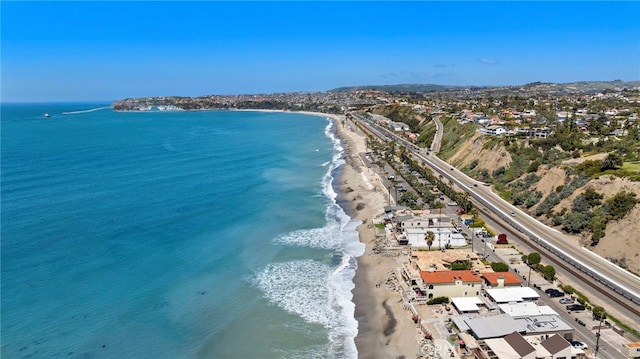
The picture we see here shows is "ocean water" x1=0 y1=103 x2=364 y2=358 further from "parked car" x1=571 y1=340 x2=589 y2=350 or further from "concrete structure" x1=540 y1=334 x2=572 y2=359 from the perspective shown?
"parked car" x1=571 y1=340 x2=589 y2=350

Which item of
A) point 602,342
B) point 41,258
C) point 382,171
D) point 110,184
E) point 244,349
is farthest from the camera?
point 382,171

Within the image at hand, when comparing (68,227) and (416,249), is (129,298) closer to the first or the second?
(68,227)

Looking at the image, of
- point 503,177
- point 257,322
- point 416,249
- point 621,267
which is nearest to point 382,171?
point 503,177

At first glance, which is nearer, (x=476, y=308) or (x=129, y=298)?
(x=476, y=308)

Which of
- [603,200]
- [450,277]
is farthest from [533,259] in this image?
[603,200]

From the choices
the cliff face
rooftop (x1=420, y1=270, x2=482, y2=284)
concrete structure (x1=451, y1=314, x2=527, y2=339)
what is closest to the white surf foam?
rooftop (x1=420, y1=270, x2=482, y2=284)

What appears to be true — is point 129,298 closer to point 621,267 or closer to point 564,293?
point 564,293

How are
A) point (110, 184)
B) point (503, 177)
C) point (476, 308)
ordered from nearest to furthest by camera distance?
point (476, 308) < point (503, 177) < point (110, 184)
